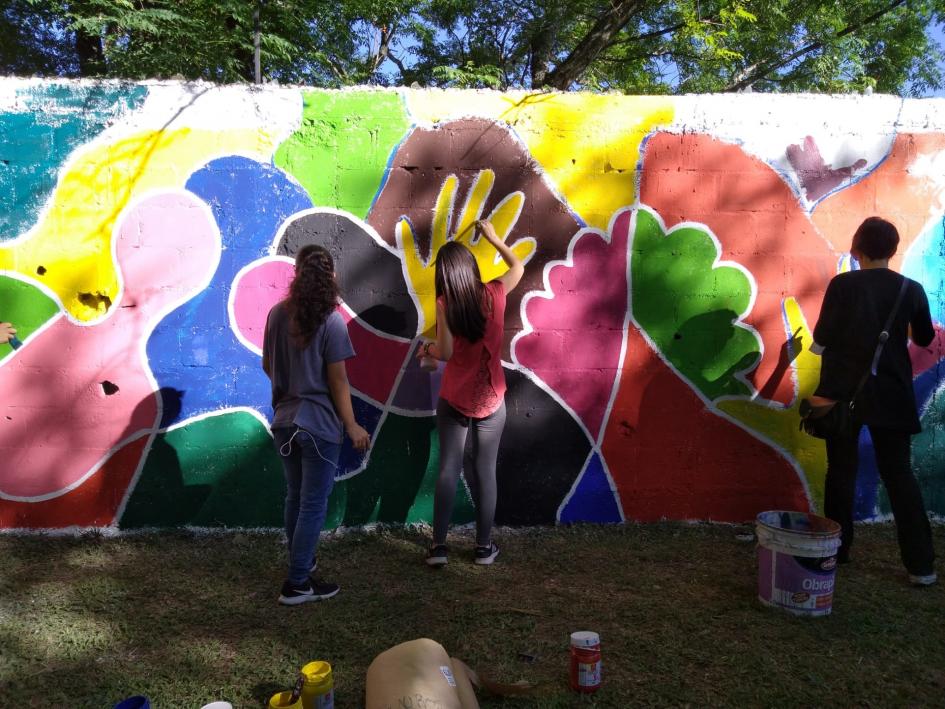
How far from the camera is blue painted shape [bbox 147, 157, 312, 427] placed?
3.88m

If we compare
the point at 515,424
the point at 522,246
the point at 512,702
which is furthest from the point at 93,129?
the point at 512,702

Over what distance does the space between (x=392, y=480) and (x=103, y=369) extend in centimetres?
174

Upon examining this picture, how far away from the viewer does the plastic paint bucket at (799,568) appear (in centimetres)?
295

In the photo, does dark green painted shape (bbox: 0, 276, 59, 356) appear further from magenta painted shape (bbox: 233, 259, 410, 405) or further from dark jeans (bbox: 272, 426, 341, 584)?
dark jeans (bbox: 272, 426, 341, 584)

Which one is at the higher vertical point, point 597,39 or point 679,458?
point 597,39

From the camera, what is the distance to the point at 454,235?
3965mm

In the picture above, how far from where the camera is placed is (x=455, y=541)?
3939 millimetres

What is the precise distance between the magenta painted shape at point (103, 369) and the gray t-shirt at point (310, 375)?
1078 mm

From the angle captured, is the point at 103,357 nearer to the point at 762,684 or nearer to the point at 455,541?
the point at 455,541

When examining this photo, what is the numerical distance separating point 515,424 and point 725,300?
1451mm

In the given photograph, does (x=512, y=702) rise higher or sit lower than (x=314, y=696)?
lower

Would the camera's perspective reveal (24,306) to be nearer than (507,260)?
No

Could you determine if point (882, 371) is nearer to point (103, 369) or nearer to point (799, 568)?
point (799, 568)

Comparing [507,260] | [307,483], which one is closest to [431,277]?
[507,260]
